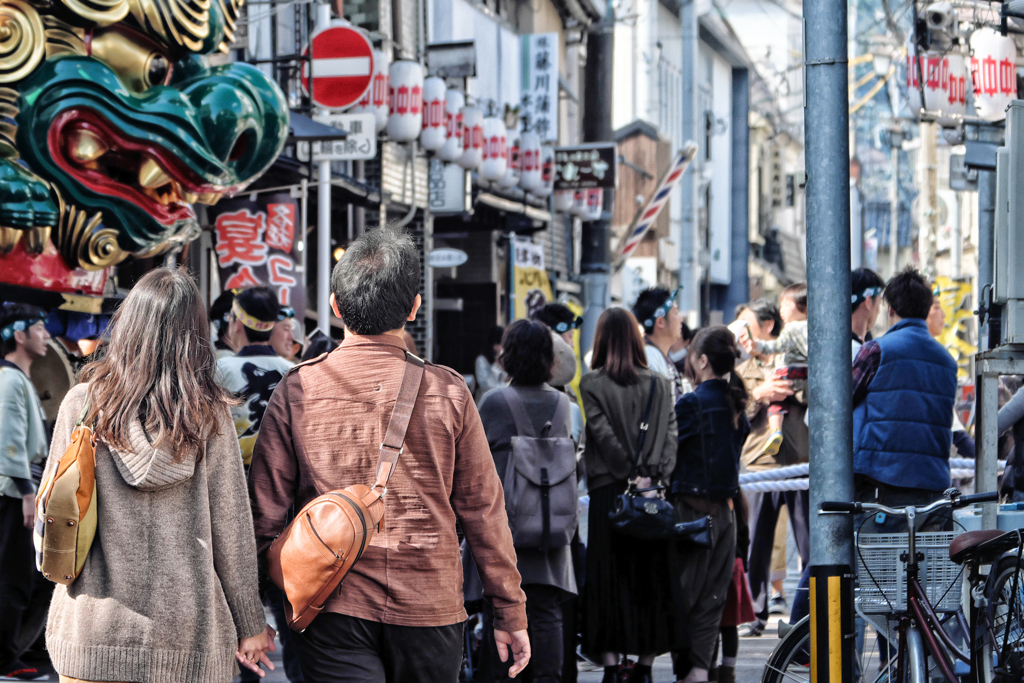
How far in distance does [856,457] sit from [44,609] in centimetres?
456

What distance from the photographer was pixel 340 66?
1296 cm

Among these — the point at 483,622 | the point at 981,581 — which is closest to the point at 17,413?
the point at 483,622

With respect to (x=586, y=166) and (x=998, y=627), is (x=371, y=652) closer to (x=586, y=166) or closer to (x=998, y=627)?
(x=998, y=627)

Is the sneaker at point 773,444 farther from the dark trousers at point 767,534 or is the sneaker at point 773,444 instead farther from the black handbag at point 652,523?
the black handbag at point 652,523

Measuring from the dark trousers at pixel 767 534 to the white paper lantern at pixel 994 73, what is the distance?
5.23 m

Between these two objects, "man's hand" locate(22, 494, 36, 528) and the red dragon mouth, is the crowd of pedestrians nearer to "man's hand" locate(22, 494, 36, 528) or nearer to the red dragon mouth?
"man's hand" locate(22, 494, 36, 528)

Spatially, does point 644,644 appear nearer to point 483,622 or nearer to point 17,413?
point 483,622

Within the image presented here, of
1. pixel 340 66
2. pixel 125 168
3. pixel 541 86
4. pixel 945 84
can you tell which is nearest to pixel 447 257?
pixel 340 66

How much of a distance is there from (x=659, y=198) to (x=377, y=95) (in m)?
6.68

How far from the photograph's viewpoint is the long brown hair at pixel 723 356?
6301 millimetres

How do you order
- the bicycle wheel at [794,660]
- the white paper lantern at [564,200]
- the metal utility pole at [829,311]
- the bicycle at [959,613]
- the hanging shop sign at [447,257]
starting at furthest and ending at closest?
the white paper lantern at [564,200] < the hanging shop sign at [447,257] < the bicycle wheel at [794,660] < the bicycle at [959,613] < the metal utility pole at [829,311]

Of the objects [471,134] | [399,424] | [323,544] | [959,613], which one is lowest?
[959,613]

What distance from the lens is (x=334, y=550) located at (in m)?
3.26

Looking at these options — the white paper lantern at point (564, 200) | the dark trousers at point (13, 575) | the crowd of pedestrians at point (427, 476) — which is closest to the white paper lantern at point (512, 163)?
the white paper lantern at point (564, 200)
